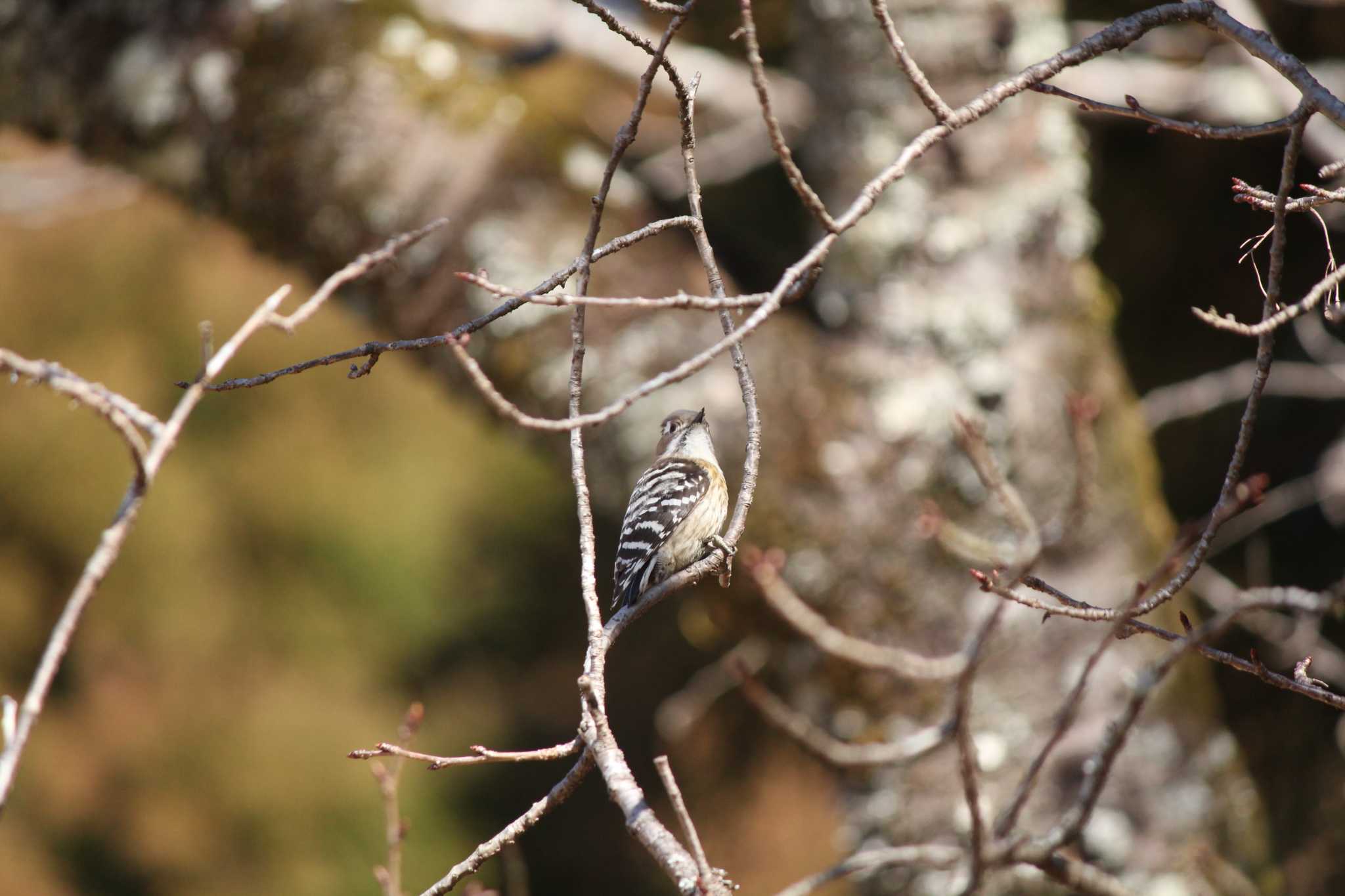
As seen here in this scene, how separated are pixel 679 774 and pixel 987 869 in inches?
170

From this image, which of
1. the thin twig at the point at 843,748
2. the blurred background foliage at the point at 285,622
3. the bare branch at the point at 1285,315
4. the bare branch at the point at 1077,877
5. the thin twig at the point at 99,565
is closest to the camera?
the thin twig at the point at 99,565

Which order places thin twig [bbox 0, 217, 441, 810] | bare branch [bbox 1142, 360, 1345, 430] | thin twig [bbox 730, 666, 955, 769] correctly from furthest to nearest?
bare branch [bbox 1142, 360, 1345, 430] → thin twig [bbox 730, 666, 955, 769] → thin twig [bbox 0, 217, 441, 810]

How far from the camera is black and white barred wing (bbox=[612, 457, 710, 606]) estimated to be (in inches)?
103

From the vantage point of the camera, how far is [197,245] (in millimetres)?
6230

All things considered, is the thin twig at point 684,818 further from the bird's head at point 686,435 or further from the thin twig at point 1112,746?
the bird's head at point 686,435

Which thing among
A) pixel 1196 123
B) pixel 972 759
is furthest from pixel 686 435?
pixel 972 759

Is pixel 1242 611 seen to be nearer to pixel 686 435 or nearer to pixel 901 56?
pixel 901 56

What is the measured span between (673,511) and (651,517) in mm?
55

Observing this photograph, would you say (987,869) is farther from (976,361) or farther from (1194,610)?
(1194,610)

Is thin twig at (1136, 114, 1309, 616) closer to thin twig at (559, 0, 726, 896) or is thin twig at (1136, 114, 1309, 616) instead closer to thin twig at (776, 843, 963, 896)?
thin twig at (776, 843, 963, 896)

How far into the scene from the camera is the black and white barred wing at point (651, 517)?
2.61 metres

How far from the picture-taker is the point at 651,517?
8.63 ft

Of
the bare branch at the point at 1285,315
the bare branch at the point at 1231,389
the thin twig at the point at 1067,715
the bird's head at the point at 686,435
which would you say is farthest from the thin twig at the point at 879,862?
the bare branch at the point at 1231,389

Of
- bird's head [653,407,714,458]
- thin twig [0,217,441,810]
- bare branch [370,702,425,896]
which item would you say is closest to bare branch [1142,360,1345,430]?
bird's head [653,407,714,458]
